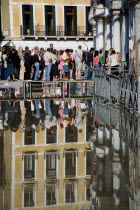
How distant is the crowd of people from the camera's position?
998 inches

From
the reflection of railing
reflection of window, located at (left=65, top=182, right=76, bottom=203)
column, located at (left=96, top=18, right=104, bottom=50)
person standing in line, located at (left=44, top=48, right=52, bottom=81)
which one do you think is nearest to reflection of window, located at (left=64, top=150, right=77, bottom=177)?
reflection of window, located at (left=65, top=182, right=76, bottom=203)

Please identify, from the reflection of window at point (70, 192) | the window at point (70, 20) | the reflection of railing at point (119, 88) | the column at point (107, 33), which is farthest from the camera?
the window at point (70, 20)

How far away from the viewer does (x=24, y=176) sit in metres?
8.16

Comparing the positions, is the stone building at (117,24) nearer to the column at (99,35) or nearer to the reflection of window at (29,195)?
the column at (99,35)

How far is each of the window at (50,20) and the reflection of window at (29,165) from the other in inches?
1769

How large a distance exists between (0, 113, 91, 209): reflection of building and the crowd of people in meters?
13.2

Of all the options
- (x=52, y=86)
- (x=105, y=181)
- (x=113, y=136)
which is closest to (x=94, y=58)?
(x=52, y=86)

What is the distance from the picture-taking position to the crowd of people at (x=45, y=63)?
83.2 feet

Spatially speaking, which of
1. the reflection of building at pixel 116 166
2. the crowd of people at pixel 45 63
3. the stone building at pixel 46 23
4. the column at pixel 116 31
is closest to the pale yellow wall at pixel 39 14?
the stone building at pixel 46 23

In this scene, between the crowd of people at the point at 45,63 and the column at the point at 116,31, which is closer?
the crowd of people at the point at 45,63

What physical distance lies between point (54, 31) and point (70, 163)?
151 ft

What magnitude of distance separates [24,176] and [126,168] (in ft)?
4.69

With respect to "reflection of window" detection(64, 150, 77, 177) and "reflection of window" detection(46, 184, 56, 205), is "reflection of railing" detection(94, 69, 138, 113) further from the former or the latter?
"reflection of window" detection(46, 184, 56, 205)

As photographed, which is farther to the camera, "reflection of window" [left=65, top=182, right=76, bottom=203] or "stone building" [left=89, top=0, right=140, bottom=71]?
"stone building" [left=89, top=0, right=140, bottom=71]
